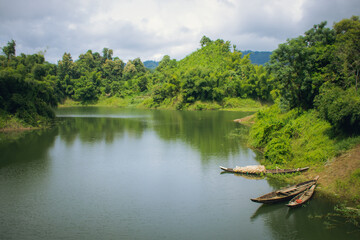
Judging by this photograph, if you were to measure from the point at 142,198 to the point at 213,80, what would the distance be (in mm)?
53454

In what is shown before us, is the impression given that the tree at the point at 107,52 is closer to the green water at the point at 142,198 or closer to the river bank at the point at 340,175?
the green water at the point at 142,198

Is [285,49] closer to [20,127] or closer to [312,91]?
[312,91]

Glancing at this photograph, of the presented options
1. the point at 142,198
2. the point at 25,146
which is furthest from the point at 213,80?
the point at 142,198

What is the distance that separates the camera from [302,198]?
42.0ft

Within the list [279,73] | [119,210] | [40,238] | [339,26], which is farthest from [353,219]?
[339,26]

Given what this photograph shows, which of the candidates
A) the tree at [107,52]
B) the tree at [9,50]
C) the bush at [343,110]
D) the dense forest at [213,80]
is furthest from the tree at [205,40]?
the bush at [343,110]

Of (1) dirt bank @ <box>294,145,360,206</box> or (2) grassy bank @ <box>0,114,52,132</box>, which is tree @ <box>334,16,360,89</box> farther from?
(2) grassy bank @ <box>0,114,52,132</box>

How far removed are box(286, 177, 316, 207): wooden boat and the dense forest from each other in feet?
14.6

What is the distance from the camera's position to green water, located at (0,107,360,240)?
1102 centimetres

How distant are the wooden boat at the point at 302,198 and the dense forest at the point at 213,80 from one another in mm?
4441

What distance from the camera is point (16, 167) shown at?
18688 millimetres

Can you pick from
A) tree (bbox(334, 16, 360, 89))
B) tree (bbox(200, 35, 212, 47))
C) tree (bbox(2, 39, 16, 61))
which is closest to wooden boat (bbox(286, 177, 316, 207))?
tree (bbox(334, 16, 360, 89))

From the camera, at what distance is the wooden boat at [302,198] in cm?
1244

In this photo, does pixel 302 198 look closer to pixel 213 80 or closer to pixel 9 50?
pixel 9 50
